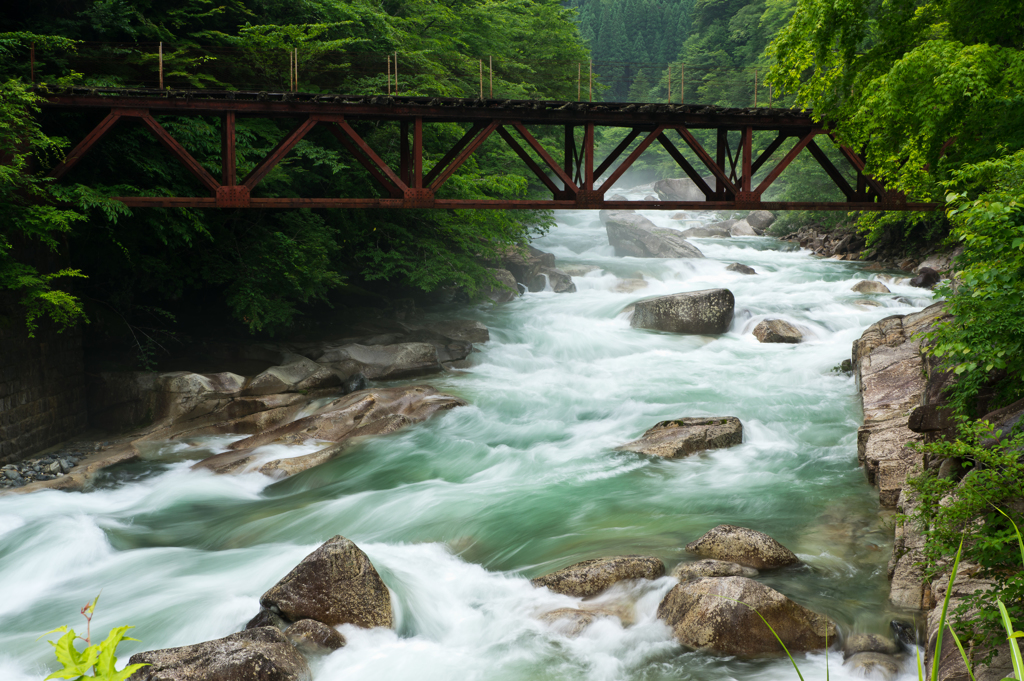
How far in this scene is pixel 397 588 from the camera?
8.12 m

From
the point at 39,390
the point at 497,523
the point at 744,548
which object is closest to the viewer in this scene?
the point at 744,548

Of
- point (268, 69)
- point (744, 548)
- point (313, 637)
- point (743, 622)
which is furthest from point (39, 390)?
point (743, 622)

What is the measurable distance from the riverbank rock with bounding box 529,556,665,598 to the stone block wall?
9.71m

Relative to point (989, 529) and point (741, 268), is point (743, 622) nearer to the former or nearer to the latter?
point (989, 529)

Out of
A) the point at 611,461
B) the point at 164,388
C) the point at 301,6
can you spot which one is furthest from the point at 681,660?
the point at 301,6

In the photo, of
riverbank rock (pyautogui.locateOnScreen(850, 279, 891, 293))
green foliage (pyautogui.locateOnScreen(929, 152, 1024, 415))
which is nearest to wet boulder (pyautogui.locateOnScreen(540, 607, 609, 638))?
green foliage (pyautogui.locateOnScreen(929, 152, 1024, 415))

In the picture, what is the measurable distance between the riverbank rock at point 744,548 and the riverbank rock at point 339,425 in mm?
6857

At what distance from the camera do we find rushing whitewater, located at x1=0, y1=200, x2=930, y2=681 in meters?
7.14

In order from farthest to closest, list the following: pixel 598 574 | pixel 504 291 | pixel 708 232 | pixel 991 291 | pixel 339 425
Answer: pixel 708 232, pixel 504 291, pixel 339 425, pixel 598 574, pixel 991 291

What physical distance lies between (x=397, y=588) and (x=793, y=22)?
1253 centimetres

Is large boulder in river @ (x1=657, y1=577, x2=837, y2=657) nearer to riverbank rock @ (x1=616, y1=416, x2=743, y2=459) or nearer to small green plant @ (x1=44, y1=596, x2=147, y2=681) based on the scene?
riverbank rock @ (x1=616, y1=416, x2=743, y2=459)

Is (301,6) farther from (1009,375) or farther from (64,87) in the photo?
(1009,375)

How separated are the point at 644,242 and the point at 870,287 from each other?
13231 mm

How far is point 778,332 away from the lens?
65.7 feet
